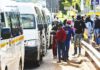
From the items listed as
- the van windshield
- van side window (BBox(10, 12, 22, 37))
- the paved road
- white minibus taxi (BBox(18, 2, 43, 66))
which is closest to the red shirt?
white minibus taxi (BBox(18, 2, 43, 66))

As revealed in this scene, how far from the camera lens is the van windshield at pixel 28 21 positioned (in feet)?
59.0

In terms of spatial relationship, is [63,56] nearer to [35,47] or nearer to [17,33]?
[35,47]

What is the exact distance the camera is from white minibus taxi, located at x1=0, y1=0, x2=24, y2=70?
981cm

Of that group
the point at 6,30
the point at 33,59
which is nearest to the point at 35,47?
the point at 33,59

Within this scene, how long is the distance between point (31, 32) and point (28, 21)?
2.37 ft

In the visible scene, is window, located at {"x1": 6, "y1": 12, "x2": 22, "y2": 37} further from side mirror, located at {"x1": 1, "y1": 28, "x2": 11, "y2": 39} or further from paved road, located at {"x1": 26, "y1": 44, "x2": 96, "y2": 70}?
paved road, located at {"x1": 26, "y1": 44, "x2": 96, "y2": 70}

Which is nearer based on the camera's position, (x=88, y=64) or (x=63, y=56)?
(x=88, y=64)

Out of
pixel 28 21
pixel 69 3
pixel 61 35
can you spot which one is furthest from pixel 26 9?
pixel 69 3

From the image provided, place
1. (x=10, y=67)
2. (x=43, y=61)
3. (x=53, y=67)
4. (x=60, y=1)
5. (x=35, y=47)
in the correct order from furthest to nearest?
(x=60, y=1)
(x=43, y=61)
(x=53, y=67)
(x=35, y=47)
(x=10, y=67)

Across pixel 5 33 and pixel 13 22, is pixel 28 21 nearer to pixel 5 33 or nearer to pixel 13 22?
pixel 13 22

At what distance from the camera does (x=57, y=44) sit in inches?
785

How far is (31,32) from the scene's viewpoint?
1762 centimetres

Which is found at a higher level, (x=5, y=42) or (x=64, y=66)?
(x=5, y=42)

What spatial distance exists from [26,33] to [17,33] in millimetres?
4992
